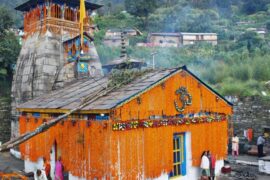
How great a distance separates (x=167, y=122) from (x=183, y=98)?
1.28 m

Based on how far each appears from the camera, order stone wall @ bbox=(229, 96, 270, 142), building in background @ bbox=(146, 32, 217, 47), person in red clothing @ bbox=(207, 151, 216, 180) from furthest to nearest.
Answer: building in background @ bbox=(146, 32, 217, 47)
stone wall @ bbox=(229, 96, 270, 142)
person in red clothing @ bbox=(207, 151, 216, 180)

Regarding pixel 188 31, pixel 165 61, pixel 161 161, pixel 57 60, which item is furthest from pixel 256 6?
pixel 161 161

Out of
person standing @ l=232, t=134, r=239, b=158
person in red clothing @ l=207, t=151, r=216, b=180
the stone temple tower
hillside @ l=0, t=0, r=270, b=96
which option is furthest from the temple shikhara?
hillside @ l=0, t=0, r=270, b=96

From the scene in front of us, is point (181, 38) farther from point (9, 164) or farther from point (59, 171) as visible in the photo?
point (59, 171)

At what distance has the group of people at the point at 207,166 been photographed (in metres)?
13.3

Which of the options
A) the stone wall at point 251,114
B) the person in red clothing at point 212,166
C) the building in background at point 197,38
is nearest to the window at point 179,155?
the person in red clothing at point 212,166

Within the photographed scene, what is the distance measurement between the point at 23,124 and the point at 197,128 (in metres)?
7.82

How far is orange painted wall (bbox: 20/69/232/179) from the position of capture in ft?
36.1

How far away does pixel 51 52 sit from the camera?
18.6 meters

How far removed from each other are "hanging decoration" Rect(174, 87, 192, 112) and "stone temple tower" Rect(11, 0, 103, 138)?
22.9 ft

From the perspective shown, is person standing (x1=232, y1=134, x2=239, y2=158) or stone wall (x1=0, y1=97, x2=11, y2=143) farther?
stone wall (x1=0, y1=97, x2=11, y2=143)

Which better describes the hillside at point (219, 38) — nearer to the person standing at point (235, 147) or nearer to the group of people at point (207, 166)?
the person standing at point (235, 147)

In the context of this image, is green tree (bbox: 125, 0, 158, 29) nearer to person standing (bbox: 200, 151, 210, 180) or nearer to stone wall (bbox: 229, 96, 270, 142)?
stone wall (bbox: 229, 96, 270, 142)

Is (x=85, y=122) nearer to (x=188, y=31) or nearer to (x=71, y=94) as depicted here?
(x=71, y=94)
